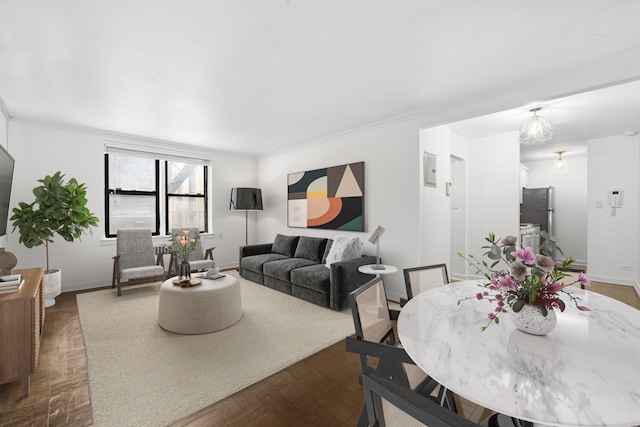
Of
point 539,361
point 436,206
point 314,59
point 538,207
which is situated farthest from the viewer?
point 538,207

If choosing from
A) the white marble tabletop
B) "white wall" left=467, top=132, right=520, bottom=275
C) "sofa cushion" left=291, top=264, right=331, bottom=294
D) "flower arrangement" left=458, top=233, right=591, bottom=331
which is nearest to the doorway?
"white wall" left=467, top=132, right=520, bottom=275

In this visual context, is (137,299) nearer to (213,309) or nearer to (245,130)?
(213,309)

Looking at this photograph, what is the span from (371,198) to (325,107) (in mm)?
1506

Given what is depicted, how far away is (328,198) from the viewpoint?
5.05 m

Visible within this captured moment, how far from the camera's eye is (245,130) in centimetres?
471

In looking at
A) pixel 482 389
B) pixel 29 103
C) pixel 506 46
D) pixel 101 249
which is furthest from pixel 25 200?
pixel 506 46

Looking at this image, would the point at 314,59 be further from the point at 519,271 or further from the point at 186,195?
the point at 186,195

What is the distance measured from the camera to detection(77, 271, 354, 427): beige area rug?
1.93 metres

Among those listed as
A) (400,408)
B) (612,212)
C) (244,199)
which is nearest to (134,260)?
(244,199)

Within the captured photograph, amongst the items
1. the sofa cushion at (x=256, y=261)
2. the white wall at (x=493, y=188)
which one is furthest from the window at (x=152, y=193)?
the white wall at (x=493, y=188)

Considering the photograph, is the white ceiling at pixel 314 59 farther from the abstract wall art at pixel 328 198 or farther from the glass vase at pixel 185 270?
the glass vase at pixel 185 270

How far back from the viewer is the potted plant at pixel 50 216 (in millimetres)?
3672

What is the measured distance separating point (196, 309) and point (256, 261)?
1.98 metres

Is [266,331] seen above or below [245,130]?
below
